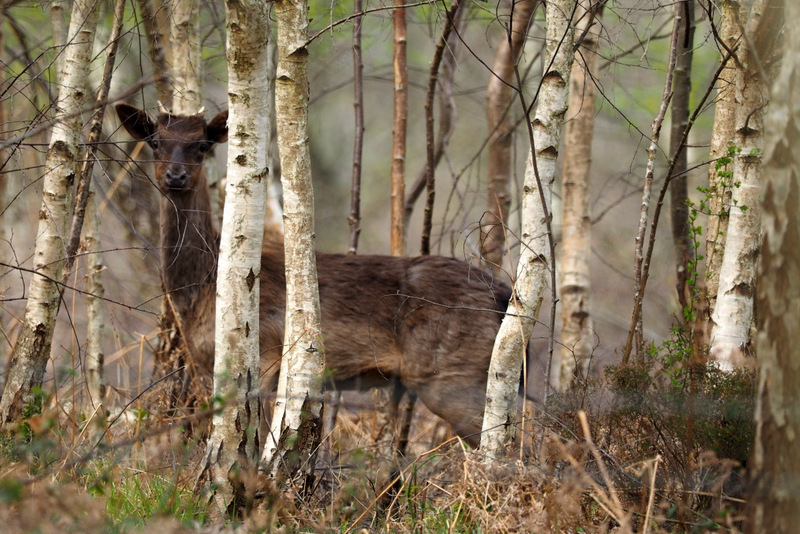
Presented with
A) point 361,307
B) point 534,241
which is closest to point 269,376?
point 361,307

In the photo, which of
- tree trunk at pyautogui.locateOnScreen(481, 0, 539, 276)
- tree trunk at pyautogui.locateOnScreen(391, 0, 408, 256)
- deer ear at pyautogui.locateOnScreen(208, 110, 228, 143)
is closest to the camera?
deer ear at pyautogui.locateOnScreen(208, 110, 228, 143)

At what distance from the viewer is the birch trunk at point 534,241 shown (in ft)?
14.9

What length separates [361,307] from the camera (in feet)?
22.1

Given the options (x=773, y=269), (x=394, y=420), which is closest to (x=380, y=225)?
(x=394, y=420)

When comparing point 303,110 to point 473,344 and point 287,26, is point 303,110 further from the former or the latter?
point 473,344

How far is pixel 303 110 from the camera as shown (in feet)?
15.0

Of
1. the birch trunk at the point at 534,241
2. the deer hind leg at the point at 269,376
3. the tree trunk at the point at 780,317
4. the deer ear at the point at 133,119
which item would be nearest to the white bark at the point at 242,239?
the birch trunk at the point at 534,241

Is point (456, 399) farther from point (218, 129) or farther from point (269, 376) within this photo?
point (218, 129)

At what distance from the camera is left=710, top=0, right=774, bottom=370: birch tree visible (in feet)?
16.1

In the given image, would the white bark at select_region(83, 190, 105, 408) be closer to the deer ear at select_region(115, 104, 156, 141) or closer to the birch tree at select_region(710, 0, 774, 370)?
the deer ear at select_region(115, 104, 156, 141)

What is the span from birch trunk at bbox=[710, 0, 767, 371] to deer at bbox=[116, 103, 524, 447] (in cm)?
177

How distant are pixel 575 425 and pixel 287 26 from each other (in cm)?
278

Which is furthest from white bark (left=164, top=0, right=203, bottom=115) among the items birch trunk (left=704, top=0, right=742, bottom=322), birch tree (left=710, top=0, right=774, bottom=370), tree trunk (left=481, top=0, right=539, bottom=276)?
birch tree (left=710, top=0, right=774, bottom=370)

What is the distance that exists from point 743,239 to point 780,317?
2476mm
